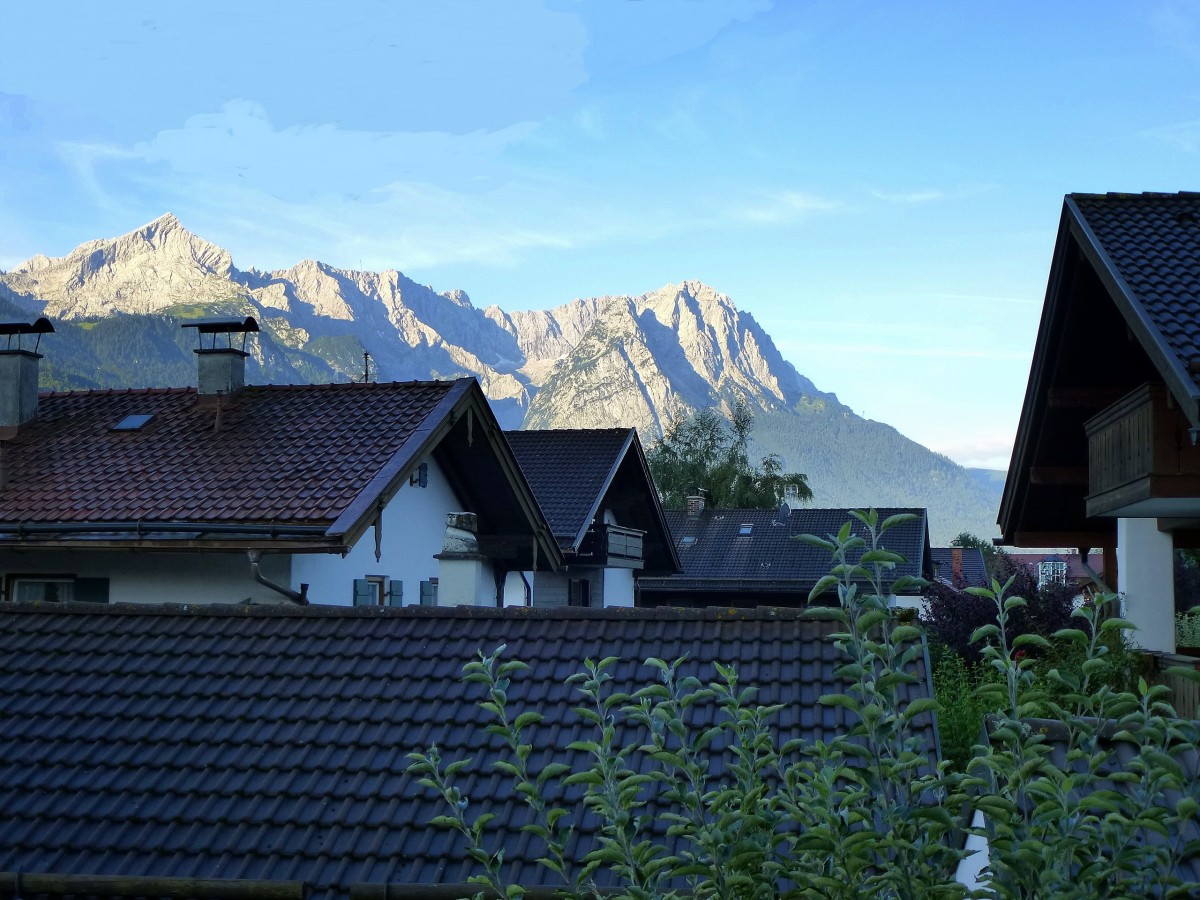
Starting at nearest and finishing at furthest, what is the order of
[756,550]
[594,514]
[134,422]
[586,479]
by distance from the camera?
[134,422]
[594,514]
[586,479]
[756,550]

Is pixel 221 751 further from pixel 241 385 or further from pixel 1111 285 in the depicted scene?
pixel 241 385

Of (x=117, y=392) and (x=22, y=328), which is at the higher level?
(x=22, y=328)

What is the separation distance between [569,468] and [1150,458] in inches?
607

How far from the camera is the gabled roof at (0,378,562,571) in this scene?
1460cm

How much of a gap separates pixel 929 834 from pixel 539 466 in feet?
79.0

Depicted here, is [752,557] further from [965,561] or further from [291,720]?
[291,720]

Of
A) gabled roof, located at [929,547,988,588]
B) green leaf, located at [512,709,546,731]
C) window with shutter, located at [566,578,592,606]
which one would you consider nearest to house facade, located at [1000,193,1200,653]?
green leaf, located at [512,709,546,731]

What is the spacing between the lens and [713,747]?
7102mm

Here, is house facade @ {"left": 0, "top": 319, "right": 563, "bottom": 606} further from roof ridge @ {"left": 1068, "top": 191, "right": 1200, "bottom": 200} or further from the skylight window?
roof ridge @ {"left": 1068, "top": 191, "right": 1200, "bottom": 200}

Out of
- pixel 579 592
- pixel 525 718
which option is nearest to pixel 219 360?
pixel 579 592

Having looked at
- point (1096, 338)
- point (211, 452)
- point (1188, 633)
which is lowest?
point (1188, 633)

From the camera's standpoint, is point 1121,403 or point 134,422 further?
point 134,422

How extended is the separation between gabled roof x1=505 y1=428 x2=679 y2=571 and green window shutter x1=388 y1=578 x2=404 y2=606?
7.24 m

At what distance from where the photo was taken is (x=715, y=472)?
6150 cm
